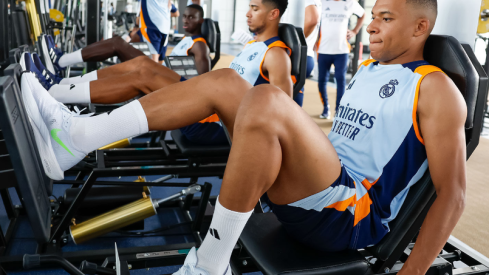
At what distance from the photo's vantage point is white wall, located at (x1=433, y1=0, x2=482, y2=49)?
132 cm

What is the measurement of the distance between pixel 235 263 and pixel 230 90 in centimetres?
53

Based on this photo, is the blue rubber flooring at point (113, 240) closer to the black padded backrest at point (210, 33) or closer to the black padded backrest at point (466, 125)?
the black padded backrest at point (466, 125)

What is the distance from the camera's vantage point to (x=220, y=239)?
37.6 inches

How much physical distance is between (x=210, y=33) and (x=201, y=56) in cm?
21

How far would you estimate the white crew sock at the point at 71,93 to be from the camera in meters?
1.85

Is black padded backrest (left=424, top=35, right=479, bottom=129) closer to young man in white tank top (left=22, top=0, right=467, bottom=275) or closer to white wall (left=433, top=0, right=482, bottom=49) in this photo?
young man in white tank top (left=22, top=0, right=467, bottom=275)

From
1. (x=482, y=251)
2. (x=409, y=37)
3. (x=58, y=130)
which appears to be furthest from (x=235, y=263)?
(x=482, y=251)

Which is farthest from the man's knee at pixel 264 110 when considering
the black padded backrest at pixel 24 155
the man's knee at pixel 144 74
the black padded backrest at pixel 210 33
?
the black padded backrest at pixel 210 33

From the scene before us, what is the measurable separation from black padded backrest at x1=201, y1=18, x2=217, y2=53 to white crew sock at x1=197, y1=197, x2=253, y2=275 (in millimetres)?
2503

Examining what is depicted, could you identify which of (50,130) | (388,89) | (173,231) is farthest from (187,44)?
(388,89)

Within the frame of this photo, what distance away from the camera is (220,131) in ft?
→ 6.38

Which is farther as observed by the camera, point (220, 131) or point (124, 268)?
point (220, 131)

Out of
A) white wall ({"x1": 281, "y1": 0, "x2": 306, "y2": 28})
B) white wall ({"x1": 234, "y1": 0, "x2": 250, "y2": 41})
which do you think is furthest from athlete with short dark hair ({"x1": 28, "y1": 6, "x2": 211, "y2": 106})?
white wall ({"x1": 234, "y1": 0, "x2": 250, "y2": 41})

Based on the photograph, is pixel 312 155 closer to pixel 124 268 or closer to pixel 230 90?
pixel 230 90
